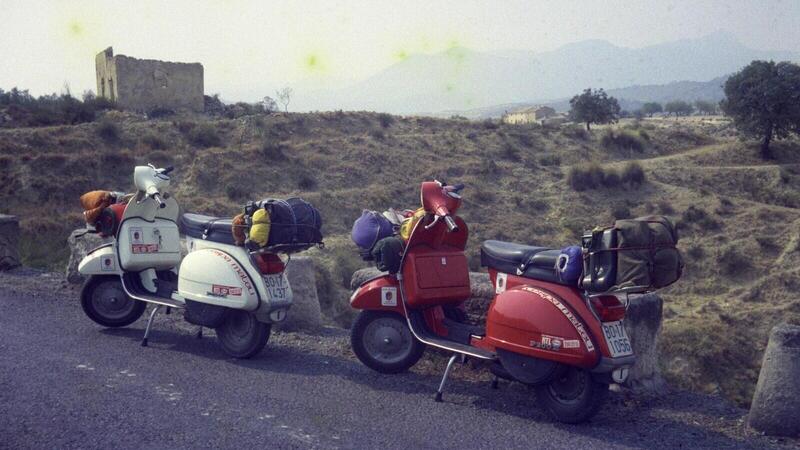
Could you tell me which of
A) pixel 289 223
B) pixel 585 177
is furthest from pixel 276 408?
pixel 585 177

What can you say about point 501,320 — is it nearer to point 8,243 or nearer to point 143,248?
point 143,248

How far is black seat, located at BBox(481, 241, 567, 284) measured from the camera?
19.6 feet

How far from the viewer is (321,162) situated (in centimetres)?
3388

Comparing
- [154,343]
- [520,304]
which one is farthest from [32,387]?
[520,304]

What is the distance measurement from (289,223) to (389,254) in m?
1.03

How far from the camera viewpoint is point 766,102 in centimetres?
4288

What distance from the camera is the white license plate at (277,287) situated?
7336mm

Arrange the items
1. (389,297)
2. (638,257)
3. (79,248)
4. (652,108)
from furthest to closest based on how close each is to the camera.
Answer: (652,108) → (79,248) → (389,297) → (638,257)

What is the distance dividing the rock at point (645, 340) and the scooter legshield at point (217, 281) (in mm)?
3317

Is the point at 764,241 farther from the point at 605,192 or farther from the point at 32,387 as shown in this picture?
the point at 32,387

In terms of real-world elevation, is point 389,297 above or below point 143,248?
below

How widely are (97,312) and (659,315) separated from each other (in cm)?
572

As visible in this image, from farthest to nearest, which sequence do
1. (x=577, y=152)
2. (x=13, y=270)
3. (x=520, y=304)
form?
(x=577, y=152), (x=13, y=270), (x=520, y=304)

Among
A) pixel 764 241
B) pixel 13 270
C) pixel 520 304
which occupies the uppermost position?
pixel 520 304
